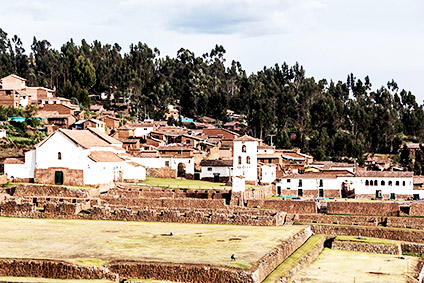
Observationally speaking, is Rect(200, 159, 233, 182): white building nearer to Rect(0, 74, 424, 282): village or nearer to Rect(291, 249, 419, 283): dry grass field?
Rect(0, 74, 424, 282): village

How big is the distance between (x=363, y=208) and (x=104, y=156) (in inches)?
741

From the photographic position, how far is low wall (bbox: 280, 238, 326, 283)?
83.3 ft

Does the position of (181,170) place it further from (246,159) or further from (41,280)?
(41,280)

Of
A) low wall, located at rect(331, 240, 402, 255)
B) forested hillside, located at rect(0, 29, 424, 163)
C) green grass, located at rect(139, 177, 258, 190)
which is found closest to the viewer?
low wall, located at rect(331, 240, 402, 255)

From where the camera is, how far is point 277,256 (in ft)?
87.1

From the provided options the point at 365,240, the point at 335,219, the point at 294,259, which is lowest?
the point at 294,259

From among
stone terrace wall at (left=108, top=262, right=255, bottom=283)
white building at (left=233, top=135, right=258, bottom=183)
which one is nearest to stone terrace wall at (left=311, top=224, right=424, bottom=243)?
white building at (left=233, top=135, right=258, bottom=183)

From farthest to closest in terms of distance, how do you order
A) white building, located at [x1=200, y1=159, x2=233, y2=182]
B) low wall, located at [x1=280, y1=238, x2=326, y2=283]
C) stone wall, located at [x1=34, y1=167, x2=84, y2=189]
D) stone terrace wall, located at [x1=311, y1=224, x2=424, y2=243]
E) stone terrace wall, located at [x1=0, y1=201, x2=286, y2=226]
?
1. white building, located at [x1=200, y1=159, x2=233, y2=182]
2. stone wall, located at [x1=34, y1=167, x2=84, y2=189]
3. stone terrace wall, located at [x1=311, y1=224, x2=424, y2=243]
4. stone terrace wall, located at [x1=0, y1=201, x2=286, y2=226]
5. low wall, located at [x1=280, y1=238, x2=326, y2=283]

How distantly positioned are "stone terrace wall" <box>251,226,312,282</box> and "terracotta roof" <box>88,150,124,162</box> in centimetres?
1801

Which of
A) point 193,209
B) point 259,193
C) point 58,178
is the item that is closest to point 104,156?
point 58,178

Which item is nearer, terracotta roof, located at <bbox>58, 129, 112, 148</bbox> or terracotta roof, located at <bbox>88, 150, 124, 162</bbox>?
terracotta roof, located at <bbox>88, 150, 124, 162</bbox>

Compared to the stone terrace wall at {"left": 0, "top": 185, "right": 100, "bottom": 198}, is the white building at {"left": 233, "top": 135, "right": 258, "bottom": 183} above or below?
above

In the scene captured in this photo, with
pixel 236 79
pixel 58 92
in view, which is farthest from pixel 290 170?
pixel 236 79

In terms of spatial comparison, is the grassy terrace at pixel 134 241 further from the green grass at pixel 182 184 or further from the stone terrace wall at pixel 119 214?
the green grass at pixel 182 184
